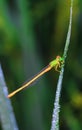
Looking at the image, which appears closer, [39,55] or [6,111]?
[6,111]

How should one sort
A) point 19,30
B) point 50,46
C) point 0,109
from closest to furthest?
1. point 0,109
2. point 19,30
3. point 50,46

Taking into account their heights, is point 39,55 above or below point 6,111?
above

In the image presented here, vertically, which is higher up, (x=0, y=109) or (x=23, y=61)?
(x=23, y=61)

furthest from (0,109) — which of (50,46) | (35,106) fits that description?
(50,46)

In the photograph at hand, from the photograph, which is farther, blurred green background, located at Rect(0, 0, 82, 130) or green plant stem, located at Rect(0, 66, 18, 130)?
blurred green background, located at Rect(0, 0, 82, 130)

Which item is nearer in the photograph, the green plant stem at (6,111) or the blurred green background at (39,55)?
the green plant stem at (6,111)

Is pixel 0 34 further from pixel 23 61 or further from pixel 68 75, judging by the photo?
pixel 68 75

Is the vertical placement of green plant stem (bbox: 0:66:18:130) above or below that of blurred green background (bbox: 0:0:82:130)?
below

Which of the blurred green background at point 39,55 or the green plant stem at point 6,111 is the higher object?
the blurred green background at point 39,55
